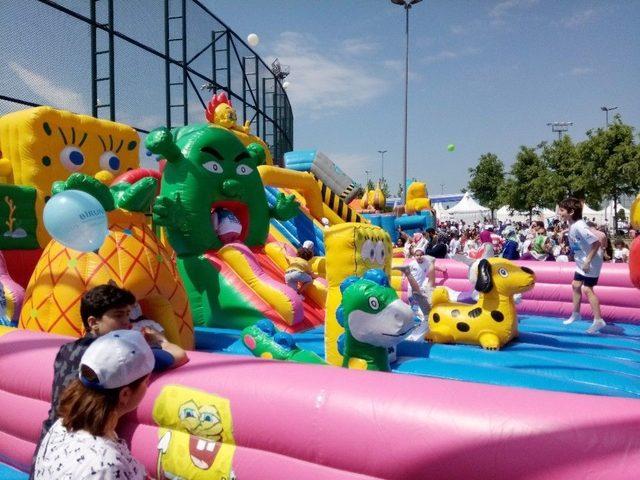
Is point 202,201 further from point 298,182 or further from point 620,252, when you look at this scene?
point 620,252

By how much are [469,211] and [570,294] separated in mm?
26183

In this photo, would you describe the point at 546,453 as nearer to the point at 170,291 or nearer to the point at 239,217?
the point at 170,291

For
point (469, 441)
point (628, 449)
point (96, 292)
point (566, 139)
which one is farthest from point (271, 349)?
point (566, 139)

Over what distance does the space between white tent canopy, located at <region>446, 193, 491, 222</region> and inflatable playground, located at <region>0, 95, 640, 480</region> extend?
24.6 metres

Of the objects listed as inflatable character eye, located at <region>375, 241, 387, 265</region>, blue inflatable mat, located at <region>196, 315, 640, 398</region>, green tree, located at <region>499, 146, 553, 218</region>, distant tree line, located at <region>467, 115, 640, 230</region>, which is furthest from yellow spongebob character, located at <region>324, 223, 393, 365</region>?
green tree, located at <region>499, 146, 553, 218</region>

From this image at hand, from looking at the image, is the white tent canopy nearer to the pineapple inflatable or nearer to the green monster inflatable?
the green monster inflatable

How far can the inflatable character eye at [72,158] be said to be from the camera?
5.50m

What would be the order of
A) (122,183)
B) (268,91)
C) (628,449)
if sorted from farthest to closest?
(268,91), (122,183), (628,449)

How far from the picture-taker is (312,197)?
31.0 feet

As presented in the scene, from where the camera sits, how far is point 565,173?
2359 centimetres

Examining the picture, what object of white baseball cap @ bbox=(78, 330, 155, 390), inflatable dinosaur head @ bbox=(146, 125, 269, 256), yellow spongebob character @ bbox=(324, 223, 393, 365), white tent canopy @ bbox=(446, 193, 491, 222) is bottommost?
white baseball cap @ bbox=(78, 330, 155, 390)

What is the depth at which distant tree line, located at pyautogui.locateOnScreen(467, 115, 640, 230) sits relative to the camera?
1856cm

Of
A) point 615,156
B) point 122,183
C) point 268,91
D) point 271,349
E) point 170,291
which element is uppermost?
point 268,91

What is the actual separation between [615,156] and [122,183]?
1823 cm
